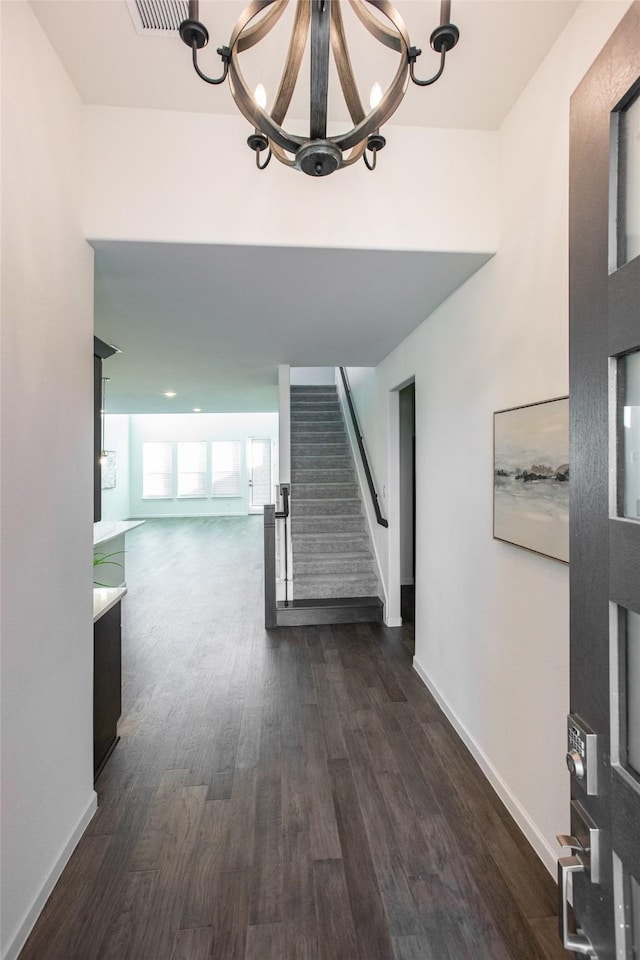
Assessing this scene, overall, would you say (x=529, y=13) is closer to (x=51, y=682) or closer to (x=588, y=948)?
(x=588, y=948)

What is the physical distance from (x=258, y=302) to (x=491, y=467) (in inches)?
67.0

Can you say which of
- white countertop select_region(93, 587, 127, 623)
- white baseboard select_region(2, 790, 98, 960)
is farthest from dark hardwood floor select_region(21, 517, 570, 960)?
white countertop select_region(93, 587, 127, 623)

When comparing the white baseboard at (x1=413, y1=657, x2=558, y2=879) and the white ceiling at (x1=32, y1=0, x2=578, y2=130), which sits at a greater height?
the white ceiling at (x1=32, y1=0, x2=578, y2=130)

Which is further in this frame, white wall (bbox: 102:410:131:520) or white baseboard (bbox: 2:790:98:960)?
white wall (bbox: 102:410:131:520)

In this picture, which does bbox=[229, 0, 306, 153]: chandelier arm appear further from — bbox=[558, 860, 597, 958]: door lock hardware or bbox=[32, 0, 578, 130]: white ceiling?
bbox=[558, 860, 597, 958]: door lock hardware

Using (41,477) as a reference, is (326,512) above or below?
below

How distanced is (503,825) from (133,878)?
4.88 ft

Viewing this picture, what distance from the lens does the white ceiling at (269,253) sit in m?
1.58

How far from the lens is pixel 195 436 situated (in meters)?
12.8

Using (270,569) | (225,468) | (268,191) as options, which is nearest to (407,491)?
(270,569)

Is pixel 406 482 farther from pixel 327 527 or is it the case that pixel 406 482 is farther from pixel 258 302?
pixel 258 302

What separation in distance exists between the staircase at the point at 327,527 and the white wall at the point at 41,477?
9.28 ft

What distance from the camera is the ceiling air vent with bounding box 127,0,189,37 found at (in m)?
1.48

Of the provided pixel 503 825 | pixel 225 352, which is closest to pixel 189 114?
pixel 225 352
